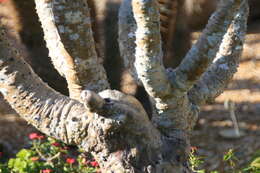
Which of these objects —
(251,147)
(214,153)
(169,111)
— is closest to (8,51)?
(169,111)

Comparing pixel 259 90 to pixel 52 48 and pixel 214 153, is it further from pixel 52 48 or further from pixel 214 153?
pixel 52 48

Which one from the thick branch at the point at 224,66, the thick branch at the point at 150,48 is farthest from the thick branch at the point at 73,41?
the thick branch at the point at 224,66

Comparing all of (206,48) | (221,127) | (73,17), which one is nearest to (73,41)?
(73,17)

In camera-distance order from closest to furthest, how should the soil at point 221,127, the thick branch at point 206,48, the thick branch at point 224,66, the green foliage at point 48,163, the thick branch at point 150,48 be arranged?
the thick branch at point 150,48
the thick branch at point 206,48
the thick branch at point 224,66
the green foliage at point 48,163
the soil at point 221,127

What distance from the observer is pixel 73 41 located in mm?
1642

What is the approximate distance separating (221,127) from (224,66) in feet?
7.88

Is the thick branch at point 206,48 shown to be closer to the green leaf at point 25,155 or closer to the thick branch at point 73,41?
the thick branch at point 73,41

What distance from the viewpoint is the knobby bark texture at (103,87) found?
1562mm

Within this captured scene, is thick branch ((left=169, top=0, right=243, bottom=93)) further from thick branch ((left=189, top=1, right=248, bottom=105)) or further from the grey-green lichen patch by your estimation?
the grey-green lichen patch

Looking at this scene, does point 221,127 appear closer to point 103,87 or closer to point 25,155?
point 25,155

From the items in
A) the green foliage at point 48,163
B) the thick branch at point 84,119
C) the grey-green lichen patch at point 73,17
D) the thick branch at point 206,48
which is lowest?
the green foliage at point 48,163

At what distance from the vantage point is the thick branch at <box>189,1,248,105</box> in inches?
79.5

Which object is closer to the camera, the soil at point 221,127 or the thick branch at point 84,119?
the thick branch at point 84,119

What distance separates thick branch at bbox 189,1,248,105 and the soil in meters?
1.61
